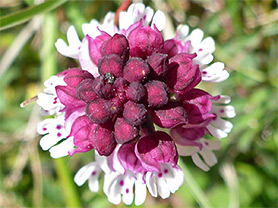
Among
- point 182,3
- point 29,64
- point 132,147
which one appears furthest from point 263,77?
point 29,64

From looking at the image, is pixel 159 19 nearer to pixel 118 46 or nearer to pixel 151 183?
pixel 118 46

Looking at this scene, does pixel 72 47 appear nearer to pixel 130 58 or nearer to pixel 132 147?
pixel 130 58

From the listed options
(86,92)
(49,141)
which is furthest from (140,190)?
(86,92)

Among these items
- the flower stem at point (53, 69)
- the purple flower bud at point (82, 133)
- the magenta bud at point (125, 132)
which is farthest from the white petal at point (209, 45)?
the flower stem at point (53, 69)

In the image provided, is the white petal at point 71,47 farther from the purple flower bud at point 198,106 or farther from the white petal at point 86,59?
the purple flower bud at point 198,106

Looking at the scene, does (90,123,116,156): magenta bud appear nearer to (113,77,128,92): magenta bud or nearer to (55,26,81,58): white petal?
(113,77,128,92): magenta bud

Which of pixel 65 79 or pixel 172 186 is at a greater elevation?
pixel 65 79
